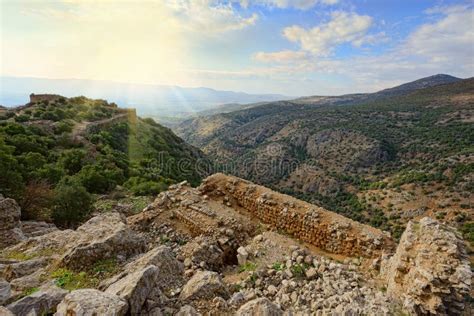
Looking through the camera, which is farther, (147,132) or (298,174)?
(298,174)

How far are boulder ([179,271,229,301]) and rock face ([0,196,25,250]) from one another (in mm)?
6508

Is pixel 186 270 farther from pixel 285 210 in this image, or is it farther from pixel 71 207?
pixel 71 207

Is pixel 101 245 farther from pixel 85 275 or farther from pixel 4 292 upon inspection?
pixel 4 292

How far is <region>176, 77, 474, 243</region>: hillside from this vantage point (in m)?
40.4

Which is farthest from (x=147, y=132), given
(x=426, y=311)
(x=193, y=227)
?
(x=426, y=311)

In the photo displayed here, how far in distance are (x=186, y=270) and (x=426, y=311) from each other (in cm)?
500

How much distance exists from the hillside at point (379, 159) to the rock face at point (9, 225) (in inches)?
1359

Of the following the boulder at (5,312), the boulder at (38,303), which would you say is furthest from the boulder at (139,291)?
the boulder at (5,312)

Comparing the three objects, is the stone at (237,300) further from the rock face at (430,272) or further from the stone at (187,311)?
the rock face at (430,272)

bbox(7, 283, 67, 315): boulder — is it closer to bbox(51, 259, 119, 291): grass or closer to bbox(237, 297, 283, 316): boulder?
bbox(51, 259, 119, 291): grass

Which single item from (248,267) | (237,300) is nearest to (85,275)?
(237,300)

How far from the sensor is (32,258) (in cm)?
729

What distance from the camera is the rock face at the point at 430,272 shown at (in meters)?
5.43

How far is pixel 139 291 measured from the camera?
4.57 meters
